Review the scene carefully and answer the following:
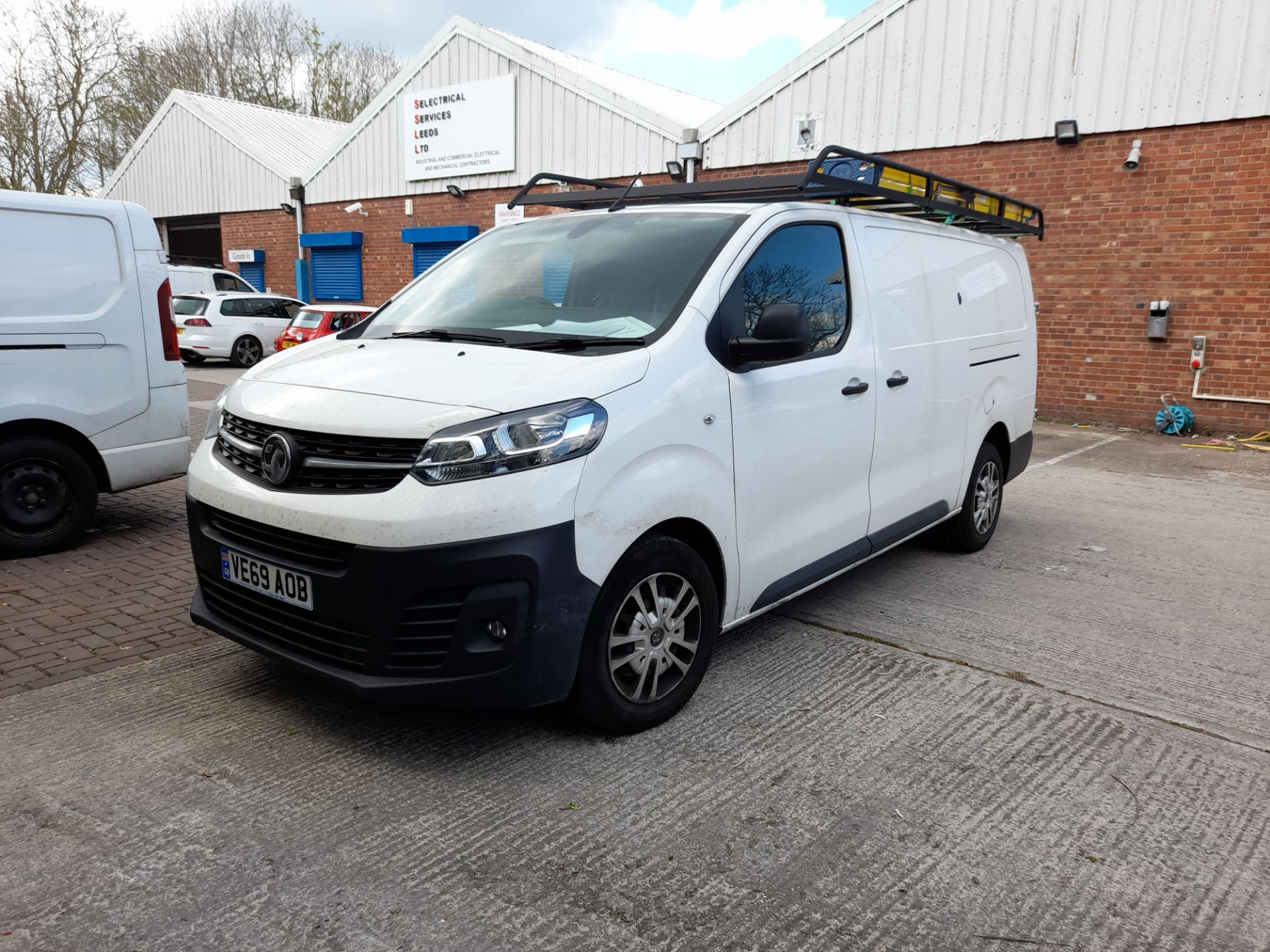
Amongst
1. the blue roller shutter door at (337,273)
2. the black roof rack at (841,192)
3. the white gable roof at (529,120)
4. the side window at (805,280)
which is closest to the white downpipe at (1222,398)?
the black roof rack at (841,192)

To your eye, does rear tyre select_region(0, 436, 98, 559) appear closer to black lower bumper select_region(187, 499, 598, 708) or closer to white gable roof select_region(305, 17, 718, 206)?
black lower bumper select_region(187, 499, 598, 708)

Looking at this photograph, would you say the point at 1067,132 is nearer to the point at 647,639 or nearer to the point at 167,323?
the point at 167,323

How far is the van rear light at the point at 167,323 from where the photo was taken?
19.2 ft

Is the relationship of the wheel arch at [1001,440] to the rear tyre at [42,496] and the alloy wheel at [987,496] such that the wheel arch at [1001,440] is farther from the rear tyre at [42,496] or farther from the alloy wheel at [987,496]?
the rear tyre at [42,496]

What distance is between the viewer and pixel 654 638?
3322 mm

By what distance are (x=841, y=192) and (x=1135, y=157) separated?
30.1 ft

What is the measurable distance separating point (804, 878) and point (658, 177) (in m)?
14.7

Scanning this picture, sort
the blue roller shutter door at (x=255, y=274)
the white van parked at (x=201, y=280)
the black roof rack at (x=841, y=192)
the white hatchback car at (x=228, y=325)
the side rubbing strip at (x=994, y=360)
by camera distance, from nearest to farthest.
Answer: the black roof rack at (x=841, y=192) < the side rubbing strip at (x=994, y=360) < the white hatchback car at (x=228, y=325) < the white van parked at (x=201, y=280) < the blue roller shutter door at (x=255, y=274)

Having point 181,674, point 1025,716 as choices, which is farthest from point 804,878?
point 181,674

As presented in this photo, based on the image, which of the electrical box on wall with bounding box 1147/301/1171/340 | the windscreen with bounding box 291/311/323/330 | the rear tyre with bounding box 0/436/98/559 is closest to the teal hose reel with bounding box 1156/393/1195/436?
the electrical box on wall with bounding box 1147/301/1171/340

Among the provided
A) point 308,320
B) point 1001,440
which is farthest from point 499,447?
point 308,320

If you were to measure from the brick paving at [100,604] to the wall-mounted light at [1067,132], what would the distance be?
35.7 feet

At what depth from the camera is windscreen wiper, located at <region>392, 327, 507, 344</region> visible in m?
3.58

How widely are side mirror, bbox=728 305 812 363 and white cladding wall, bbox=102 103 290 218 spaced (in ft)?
73.4
